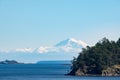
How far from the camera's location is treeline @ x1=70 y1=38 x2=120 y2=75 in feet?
579

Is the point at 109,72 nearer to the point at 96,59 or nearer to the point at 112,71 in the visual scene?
the point at 112,71

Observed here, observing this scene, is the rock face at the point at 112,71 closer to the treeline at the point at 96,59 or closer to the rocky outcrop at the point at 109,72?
the rocky outcrop at the point at 109,72

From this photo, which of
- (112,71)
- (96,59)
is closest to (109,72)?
(112,71)

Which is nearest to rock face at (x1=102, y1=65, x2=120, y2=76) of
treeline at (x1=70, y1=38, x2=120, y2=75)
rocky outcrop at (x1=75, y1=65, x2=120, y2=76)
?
rocky outcrop at (x1=75, y1=65, x2=120, y2=76)

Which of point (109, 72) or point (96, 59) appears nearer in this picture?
point (109, 72)

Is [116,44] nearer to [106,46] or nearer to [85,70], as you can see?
[106,46]

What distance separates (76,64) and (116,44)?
2164cm

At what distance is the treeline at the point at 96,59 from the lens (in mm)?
176375

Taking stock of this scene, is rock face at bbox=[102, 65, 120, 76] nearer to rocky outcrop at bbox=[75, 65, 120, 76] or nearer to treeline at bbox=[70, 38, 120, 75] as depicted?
rocky outcrop at bbox=[75, 65, 120, 76]

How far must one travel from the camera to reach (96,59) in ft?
585

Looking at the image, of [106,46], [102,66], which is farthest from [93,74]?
[106,46]

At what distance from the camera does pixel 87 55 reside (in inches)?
7224

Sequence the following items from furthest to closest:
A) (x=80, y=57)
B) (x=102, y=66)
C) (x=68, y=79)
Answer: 1. (x=80, y=57)
2. (x=102, y=66)
3. (x=68, y=79)

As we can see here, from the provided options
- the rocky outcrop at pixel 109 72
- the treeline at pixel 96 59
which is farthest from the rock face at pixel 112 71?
the treeline at pixel 96 59
